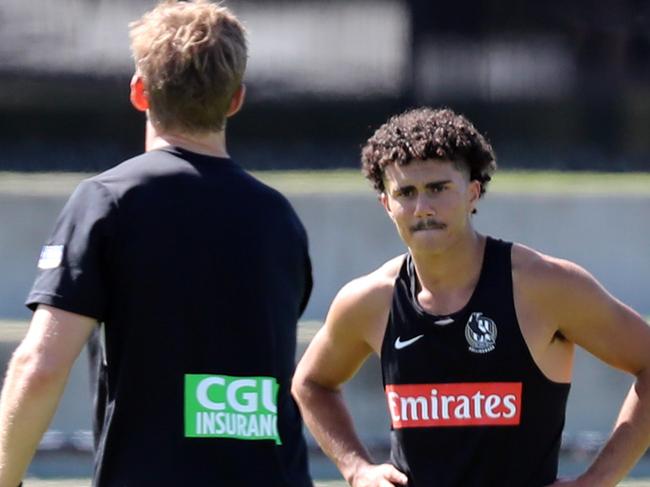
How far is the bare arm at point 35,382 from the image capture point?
259 cm

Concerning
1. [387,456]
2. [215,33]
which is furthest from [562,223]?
[215,33]

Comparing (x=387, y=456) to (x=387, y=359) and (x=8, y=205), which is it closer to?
(x=8, y=205)

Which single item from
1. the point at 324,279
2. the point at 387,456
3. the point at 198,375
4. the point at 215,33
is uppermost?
the point at 215,33

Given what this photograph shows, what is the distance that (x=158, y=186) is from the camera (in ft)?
8.87

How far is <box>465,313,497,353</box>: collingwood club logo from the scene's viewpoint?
317 cm

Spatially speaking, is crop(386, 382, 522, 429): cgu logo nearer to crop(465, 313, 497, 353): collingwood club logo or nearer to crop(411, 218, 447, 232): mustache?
crop(465, 313, 497, 353): collingwood club logo

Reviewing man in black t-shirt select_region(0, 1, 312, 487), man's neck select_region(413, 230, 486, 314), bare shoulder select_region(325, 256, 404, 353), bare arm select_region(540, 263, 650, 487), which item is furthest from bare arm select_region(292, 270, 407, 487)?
man in black t-shirt select_region(0, 1, 312, 487)

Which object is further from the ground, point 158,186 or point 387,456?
point 158,186

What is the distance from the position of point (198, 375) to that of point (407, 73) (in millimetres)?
4524

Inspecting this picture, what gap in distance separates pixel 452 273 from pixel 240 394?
0.71 metres

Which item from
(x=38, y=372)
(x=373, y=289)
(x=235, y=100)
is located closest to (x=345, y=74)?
(x=373, y=289)

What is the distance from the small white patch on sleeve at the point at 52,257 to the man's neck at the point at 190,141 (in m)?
0.27

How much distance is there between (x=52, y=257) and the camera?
8.73ft

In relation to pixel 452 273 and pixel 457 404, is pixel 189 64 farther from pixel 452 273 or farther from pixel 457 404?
pixel 457 404
